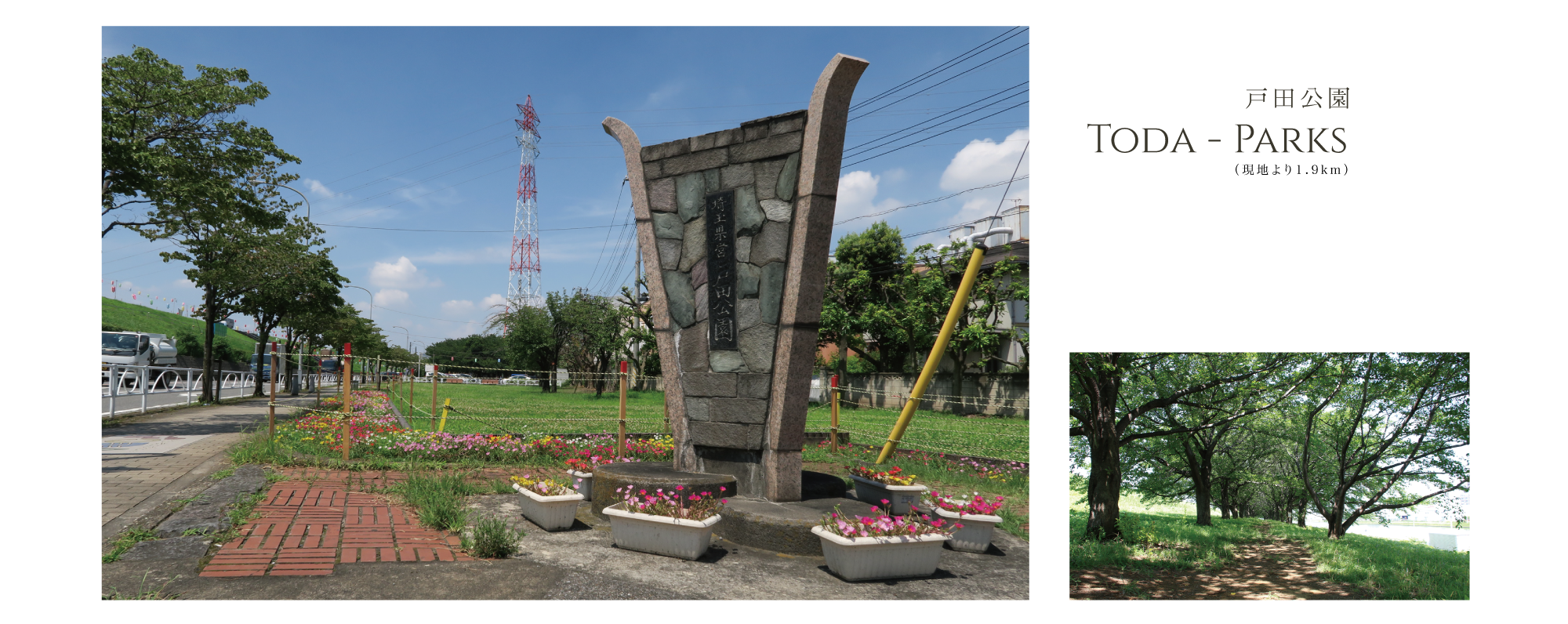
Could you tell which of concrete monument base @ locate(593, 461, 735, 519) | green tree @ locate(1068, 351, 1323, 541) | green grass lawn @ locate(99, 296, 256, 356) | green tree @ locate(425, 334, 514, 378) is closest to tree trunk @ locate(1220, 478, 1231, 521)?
green tree @ locate(1068, 351, 1323, 541)

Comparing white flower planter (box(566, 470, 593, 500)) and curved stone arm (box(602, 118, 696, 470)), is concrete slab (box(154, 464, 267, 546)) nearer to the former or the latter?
white flower planter (box(566, 470, 593, 500))

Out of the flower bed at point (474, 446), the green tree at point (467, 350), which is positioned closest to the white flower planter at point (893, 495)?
the flower bed at point (474, 446)

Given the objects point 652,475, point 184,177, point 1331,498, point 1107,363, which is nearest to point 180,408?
point 184,177

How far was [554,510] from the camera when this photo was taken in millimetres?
5922

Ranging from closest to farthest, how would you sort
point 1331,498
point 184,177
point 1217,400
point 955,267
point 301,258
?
point 1331,498
point 1217,400
point 184,177
point 301,258
point 955,267

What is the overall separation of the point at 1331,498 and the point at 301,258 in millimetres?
22611

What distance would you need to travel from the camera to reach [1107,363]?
514 cm

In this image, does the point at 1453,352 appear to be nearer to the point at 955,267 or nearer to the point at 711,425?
the point at 711,425

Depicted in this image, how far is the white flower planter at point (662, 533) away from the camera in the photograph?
5.14 meters

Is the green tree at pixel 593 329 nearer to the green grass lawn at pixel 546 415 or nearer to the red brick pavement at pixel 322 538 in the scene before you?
the green grass lawn at pixel 546 415

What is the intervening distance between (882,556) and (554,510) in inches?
107

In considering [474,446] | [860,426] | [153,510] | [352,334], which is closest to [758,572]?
[153,510]

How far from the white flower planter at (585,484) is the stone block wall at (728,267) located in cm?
112

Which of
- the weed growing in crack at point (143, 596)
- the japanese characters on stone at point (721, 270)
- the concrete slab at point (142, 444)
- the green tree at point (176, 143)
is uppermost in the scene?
the green tree at point (176, 143)
